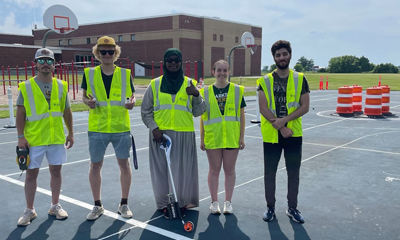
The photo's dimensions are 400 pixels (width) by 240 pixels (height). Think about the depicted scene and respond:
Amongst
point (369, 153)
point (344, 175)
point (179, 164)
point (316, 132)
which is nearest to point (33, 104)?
point (179, 164)

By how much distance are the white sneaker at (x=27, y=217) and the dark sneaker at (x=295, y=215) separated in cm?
317

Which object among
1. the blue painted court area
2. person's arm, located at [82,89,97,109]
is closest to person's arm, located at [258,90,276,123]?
the blue painted court area

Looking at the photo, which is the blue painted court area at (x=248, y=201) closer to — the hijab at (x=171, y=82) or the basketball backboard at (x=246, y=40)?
the hijab at (x=171, y=82)

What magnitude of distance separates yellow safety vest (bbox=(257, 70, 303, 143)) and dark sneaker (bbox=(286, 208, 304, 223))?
89 cm

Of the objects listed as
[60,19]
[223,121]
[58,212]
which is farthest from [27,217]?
[60,19]

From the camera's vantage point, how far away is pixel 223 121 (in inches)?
188

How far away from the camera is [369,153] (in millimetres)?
7957

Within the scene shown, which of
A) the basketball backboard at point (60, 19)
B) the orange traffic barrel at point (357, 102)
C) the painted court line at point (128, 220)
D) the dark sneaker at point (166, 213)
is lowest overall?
the painted court line at point (128, 220)

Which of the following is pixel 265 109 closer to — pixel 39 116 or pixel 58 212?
pixel 39 116

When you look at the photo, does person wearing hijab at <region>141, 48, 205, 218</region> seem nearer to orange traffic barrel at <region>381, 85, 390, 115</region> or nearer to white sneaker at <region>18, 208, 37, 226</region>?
white sneaker at <region>18, 208, 37, 226</region>

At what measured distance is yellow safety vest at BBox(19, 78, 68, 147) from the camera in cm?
443

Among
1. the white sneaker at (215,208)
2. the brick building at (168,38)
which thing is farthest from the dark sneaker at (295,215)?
the brick building at (168,38)

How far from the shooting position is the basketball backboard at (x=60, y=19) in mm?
16266

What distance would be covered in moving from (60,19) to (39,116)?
543 inches
